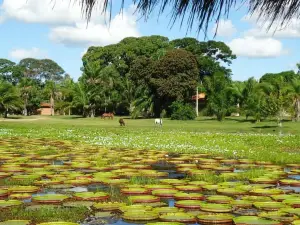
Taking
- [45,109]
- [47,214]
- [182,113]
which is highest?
[45,109]

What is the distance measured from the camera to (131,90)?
4744 centimetres

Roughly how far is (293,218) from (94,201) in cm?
245

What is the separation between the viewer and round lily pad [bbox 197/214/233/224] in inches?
192

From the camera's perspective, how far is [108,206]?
5500 mm

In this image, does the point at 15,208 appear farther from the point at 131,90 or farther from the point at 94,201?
the point at 131,90

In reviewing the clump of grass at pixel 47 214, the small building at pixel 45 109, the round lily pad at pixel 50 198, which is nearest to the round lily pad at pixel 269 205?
the clump of grass at pixel 47 214

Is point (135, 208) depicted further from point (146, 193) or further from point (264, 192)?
point (264, 192)

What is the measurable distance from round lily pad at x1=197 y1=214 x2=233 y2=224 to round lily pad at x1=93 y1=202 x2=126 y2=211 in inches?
41.3

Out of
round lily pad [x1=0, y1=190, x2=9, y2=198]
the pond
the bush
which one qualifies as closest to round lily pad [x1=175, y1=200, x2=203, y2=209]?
the pond

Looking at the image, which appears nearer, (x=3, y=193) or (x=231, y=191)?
(x=3, y=193)

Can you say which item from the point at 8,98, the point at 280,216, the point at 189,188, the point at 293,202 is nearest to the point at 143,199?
the point at 189,188

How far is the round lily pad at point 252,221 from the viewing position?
468cm

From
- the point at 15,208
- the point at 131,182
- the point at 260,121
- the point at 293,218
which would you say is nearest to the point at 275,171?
the point at 131,182

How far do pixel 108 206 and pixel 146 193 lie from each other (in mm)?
1074
